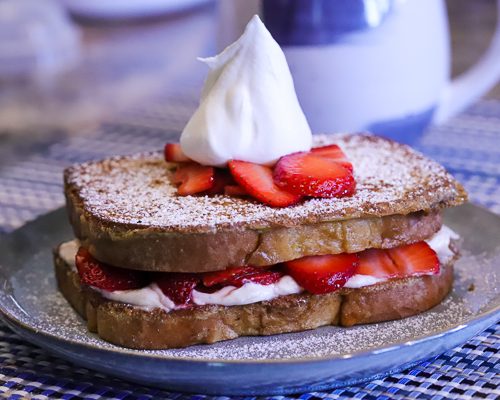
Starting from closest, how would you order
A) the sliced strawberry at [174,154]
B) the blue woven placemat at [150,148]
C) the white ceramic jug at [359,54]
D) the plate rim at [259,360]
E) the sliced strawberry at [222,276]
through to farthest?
the plate rim at [259,360]
the blue woven placemat at [150,148]
the sliced strawberry at [222,276]
the sliced strawberry at [174,154]
the white ceramic jug at [359,54]

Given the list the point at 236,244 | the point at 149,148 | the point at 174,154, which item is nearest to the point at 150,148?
the point at 149,148

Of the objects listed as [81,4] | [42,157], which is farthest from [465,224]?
[81,4]

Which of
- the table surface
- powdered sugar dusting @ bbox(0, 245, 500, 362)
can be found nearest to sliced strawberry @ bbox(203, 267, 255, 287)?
powdered sugar dusting @ bbox(0, 245, 500, 362)

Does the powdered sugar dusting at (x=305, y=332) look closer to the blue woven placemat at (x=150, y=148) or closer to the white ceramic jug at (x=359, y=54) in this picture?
the blue woven placemat at (x=150, y=148)

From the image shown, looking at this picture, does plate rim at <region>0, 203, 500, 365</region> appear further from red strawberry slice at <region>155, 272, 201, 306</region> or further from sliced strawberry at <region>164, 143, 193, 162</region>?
sliced strawberry at <region>164, 143, 193, 162</region>

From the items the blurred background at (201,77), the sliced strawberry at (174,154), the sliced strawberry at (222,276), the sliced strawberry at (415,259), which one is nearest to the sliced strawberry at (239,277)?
the sliced strawberry at (222,276)

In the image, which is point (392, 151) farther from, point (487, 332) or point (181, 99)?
point (181, 99)
